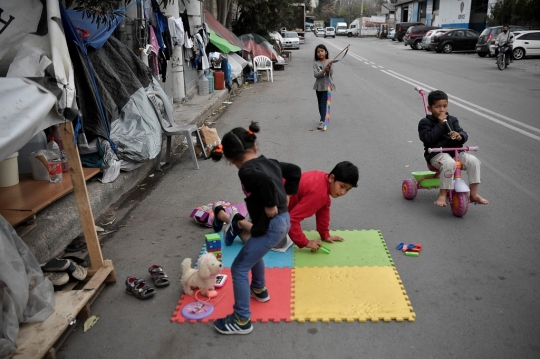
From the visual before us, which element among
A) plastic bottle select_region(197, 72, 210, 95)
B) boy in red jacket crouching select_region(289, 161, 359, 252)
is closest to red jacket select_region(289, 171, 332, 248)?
boy in red jacket crouching select_region(289, 161, 359, 252)

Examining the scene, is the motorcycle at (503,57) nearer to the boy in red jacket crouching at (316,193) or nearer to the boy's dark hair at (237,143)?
the boy in red jacket crouching at (316,193)

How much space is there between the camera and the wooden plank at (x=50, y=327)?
123 inches

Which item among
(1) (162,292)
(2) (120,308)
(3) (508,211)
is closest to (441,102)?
(3) (508,211)

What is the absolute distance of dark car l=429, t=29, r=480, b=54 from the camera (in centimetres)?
3275

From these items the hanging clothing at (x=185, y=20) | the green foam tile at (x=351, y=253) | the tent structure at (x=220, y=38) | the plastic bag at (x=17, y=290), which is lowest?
the green foam tile at (x=351, y=253)

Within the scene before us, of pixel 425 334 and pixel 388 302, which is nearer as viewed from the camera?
pixel 425 334

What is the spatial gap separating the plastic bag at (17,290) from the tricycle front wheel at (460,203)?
4.15m

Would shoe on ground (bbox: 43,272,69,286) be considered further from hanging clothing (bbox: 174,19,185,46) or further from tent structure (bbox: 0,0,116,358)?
hanging clothing (bbox: 174,19,185,46)

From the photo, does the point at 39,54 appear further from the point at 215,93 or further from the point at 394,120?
the point at 215,93

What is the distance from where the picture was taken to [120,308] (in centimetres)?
385

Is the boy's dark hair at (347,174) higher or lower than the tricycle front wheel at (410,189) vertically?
higher

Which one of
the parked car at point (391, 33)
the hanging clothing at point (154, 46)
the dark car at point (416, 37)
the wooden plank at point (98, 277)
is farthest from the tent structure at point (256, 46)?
the parked car at point (391, 33)

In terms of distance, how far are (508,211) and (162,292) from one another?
3979mm

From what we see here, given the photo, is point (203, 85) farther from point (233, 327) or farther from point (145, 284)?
point (233, 327)
